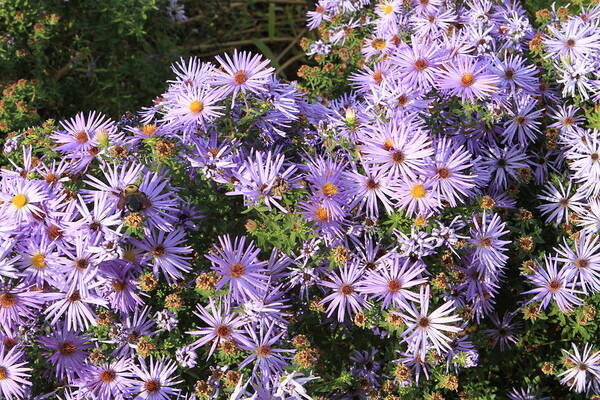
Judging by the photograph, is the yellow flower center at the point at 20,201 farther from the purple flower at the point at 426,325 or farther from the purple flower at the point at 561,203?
the purple flower at the point at 561,203

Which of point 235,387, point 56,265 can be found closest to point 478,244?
point 235,387

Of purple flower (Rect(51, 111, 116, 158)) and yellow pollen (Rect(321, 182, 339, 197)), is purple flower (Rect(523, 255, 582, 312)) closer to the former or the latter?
yellow pollen (Rect(321, 182, 339, 197))

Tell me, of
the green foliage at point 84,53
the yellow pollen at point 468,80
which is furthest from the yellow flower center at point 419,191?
the green foliage at point 84,53

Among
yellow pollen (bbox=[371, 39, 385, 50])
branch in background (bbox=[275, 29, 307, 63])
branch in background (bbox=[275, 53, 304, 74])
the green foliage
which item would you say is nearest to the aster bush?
yellow pollen (bbox=[371, 39, 385, 50])

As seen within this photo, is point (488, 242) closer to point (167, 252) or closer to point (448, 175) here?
point (448, 175)

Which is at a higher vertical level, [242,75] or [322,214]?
[242,75]

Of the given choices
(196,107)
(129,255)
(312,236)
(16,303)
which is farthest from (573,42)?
(16,303)

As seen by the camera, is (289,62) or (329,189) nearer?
(329,189)

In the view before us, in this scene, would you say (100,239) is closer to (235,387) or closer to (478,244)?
(235,387)

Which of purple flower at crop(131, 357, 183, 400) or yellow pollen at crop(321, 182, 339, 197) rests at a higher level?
yellow pollen at crop(321, 182, 339, 197)
